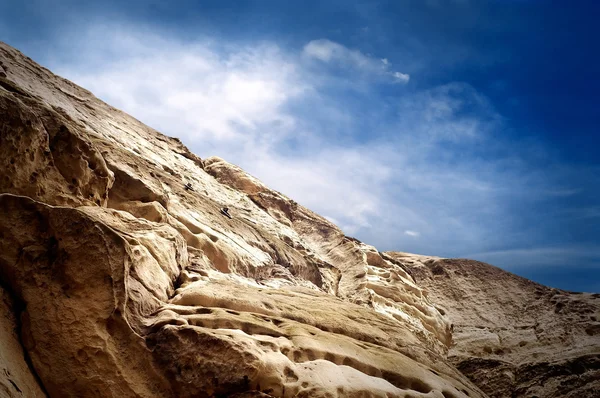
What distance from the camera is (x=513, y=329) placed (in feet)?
73.3

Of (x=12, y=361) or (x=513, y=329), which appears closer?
(x=12, y=361)

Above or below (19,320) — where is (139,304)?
above

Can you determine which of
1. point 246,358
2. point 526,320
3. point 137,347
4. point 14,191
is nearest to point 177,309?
point 137,347

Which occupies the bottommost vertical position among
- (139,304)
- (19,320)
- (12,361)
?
(12,361)

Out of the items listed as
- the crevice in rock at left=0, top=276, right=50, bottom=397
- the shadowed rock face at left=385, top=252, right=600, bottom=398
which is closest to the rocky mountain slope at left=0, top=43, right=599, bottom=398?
the crevice in rock at left=0, top=276, right=50, bottom=397

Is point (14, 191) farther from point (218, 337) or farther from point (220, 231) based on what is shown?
point (220, 231)

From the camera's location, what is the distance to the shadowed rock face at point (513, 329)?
1686cm

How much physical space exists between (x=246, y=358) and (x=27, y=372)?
10.7 ft

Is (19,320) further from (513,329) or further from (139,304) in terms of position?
(513,329)

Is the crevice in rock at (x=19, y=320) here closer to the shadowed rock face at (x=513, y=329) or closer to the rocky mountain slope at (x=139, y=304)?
the rocky mountain slope at (x=139, y=304)

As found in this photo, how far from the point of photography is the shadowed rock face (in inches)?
664

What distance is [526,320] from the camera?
23328 mm

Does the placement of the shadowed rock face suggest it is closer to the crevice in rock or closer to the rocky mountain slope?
the rocky mountain slope

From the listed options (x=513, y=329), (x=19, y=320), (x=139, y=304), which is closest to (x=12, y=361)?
(x=19, y=320)
